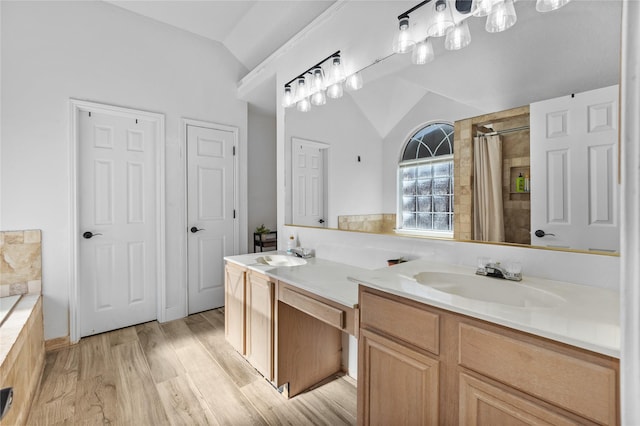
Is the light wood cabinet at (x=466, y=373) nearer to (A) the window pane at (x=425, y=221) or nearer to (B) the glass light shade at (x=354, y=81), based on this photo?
(A) the window pane at (x=425, y=221)

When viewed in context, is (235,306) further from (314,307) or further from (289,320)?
(314,307)

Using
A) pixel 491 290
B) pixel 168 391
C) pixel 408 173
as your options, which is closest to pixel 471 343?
pixel 491 290

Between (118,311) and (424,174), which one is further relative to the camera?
(118,311)

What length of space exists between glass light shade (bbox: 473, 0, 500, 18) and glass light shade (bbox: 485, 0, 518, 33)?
18mm

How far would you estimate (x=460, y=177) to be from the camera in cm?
146

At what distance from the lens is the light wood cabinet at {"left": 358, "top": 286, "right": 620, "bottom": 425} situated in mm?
734

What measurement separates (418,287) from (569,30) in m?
1.16

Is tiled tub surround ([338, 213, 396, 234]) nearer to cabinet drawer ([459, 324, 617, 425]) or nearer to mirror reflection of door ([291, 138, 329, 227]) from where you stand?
mirror reflection of door ([291, 138, 329, 227])

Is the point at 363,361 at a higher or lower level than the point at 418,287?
lower

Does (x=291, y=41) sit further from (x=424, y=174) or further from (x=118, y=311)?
(x=118, y=311)

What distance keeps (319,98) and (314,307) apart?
157 centimetres

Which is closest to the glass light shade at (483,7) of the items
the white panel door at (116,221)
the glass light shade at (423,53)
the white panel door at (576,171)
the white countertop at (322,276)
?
the glass light shade at (423,53)

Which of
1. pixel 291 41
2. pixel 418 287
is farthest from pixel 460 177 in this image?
pixel 291 41

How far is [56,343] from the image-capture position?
247 cm
